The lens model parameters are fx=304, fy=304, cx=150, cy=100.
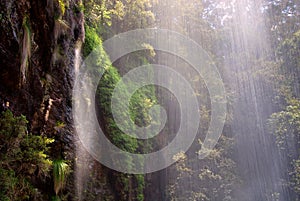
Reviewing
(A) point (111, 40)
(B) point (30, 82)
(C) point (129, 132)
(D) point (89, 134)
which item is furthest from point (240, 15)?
(B) point (30, 82)

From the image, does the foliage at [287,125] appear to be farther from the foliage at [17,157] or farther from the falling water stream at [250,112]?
the foliage at [17,157]

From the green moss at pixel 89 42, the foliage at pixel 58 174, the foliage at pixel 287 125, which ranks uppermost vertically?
the green moss at pixel 89 42

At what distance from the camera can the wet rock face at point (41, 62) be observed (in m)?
5.02

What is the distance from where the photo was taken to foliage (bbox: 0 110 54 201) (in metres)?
4.34

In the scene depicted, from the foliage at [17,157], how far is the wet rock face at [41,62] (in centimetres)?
62

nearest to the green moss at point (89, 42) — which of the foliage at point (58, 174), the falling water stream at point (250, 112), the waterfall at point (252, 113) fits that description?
the foliage at point (58, 174)

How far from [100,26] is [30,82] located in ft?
18.9

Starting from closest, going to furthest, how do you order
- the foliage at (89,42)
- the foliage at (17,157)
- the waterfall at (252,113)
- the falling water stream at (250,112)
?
the foliage at (17,157) → the foliage at (89,42) → the falling water stream at (250,112) → the waterfall at (252,113)

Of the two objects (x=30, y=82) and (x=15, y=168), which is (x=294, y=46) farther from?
(x=15, y=168)

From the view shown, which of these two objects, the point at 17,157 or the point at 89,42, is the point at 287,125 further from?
the point at 17,157

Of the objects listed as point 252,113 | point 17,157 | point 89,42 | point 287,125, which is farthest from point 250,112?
point 17,157

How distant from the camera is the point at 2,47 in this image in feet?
16.1

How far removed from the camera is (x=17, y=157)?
4.55 meters

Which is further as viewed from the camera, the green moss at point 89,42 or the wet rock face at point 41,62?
the green moss at point 89,42
